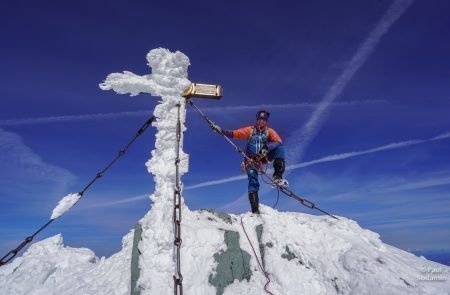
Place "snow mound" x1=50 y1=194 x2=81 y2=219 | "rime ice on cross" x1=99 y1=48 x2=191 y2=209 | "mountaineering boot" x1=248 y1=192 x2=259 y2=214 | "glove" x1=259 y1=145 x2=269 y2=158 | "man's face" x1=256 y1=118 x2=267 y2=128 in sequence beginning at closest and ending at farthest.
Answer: "rime ice on cross" x1=99 y1=48 x2=191 y2=209 → "snow mound" x1=50 y1=194 x2=81 y2=219 → "mountaineering boot" x1=248 y1=192 x2=259 y2=214 → "glove" x1=259 y1=145 x2=269 y2=158 → "man's face" x1=256 y1=118 x2=267 y2=128

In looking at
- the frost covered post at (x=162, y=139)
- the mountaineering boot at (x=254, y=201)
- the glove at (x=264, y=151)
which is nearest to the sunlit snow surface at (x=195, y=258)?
the frost covered post at (x=162, y=139)

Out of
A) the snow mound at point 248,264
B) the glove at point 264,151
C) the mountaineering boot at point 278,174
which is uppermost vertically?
the glove at point 264,151

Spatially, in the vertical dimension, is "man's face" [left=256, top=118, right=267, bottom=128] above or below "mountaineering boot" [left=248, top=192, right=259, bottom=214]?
above

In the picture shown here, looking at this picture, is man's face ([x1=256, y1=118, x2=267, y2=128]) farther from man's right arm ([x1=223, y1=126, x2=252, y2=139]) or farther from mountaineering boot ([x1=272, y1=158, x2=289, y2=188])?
mountaineering boot ([x1=272, y1=158, x2=289, y2=188])

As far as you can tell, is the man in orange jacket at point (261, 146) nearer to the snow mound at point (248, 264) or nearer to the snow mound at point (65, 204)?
the snow mound at point (248, 264)

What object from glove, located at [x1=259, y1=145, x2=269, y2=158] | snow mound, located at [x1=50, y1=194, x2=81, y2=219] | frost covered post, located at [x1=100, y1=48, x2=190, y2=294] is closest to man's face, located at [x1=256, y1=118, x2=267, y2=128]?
glove, located at [x1=259, y1=145, x2=269, y2=158]

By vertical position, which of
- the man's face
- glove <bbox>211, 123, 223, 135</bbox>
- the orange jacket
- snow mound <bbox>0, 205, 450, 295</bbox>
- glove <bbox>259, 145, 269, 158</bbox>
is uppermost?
the man's face

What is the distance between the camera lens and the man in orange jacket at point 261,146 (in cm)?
976

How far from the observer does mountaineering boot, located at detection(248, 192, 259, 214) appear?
9.29 m

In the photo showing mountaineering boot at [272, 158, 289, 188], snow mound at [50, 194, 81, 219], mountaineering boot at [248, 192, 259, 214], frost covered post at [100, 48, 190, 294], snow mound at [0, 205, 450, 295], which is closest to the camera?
snow mound at [0, 205, 450, 295]

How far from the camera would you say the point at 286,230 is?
7.93 metres

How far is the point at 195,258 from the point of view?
676cm

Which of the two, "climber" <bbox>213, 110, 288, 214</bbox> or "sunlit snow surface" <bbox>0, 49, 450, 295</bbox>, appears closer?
"sunlit snow surface" <bbox>0, 49, 450, 295</bbox>

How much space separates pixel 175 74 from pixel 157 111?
972 millimetres
